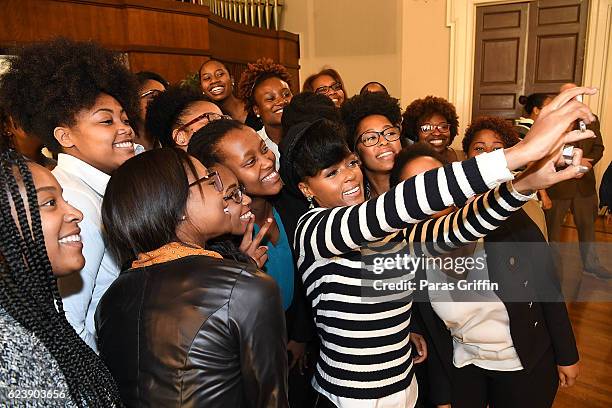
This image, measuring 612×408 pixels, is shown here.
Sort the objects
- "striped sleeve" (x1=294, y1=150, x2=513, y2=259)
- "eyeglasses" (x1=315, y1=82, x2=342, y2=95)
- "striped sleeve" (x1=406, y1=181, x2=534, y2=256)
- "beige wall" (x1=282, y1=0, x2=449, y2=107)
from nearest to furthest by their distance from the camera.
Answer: "striped sleeve" (x1=294, y1=150, x2=513, y2=259), "striped sleeve" (x1=406, y1=181, x2=534, y2=256), "eyeglasses" (x1=315, y1=82, x2=342, y2=95), "beige wall" (x1=282, y1=0, x2=449, y2=107)

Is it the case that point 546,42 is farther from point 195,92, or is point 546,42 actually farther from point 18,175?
point 18,175

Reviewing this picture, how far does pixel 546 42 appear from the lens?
585 centimetres

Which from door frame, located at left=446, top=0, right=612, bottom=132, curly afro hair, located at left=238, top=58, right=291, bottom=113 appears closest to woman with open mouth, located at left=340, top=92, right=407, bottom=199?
curly afro hair, located at left=238, top=58, right=291, bottom=113

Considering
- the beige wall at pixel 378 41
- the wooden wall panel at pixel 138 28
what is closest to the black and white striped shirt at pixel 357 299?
the wooden wall panel at pixel 138 28

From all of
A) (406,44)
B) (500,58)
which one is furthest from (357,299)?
(406,44)

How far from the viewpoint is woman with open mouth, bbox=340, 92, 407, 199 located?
2.03m

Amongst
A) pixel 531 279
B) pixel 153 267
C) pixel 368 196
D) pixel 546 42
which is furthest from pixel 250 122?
pixel 546 42

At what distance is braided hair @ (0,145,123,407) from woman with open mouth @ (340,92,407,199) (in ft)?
4.31

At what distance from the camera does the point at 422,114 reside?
2721 mm

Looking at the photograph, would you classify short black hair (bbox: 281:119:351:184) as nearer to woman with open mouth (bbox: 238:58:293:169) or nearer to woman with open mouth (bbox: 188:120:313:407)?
woman with open mouth (bbox: 188:120:313:407)

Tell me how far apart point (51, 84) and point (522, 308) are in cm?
173

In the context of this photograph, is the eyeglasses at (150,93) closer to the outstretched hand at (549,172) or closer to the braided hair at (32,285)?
the braided hair at (32,285)

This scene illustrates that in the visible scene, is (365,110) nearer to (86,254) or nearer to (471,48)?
(86,254)

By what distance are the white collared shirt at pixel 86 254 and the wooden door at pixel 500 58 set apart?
5.91 meters
